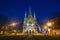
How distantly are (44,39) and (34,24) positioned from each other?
237 ft

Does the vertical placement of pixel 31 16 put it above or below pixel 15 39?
above

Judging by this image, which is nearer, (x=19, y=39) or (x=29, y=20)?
(x=19, y=39)

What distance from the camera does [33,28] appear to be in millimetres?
94188

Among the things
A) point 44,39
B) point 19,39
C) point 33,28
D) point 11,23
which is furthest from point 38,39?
point 33,28

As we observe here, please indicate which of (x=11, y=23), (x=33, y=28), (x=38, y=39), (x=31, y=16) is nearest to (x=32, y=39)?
(x=38, y=39)

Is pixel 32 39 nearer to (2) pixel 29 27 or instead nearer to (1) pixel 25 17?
(2) pixel 29 27

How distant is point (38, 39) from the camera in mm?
24359

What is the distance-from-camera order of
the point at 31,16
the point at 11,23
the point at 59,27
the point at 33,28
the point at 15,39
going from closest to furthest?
1. the point at 15,39
2. the point at 59,27
3. the point at 11,23
4. the point at 33,28
5. the point at 31,16

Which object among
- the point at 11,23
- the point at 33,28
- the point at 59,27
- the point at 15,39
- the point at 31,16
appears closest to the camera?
the point at 15,39

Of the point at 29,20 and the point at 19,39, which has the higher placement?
the point at 29,20

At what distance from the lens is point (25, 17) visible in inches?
4040

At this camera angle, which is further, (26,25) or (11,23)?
(26,25)

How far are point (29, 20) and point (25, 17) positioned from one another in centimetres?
463

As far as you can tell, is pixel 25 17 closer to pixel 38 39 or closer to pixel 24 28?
pixel 24 28
